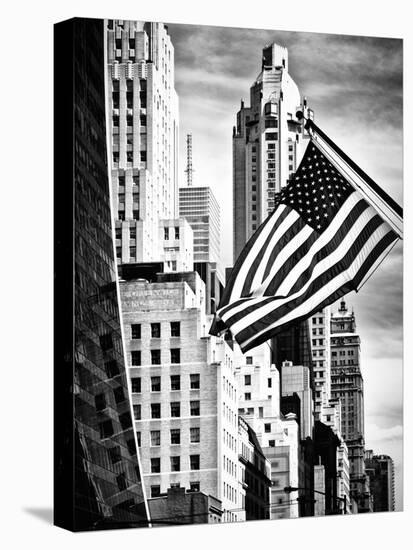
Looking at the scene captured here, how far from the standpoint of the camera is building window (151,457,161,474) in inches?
1256

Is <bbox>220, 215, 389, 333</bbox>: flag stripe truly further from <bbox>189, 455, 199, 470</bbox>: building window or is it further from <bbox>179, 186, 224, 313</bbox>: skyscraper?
<bbox>189, 455, 199, 470</bbox>: building window

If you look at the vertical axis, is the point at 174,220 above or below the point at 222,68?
below

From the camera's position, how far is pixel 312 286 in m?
33.2

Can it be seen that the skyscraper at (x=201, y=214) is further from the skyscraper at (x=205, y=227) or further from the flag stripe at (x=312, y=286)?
the flag stripe at (x=312, y=286)

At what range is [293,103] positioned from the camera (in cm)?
3375

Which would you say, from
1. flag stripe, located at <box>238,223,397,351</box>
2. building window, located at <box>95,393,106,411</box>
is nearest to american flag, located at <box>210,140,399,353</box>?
flag stripe, located at <box>238,223,397,351</box>

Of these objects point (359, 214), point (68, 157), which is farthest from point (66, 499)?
point (359, 214)

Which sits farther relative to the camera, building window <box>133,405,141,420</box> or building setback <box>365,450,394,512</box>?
building setback <box>365,450,394,512</box>

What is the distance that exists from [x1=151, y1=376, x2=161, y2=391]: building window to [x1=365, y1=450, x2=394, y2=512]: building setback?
15.4 feet

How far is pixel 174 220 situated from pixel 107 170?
208cm

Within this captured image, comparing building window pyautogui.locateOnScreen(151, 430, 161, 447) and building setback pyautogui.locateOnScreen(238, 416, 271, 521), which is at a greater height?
building window pyautogui.locateOnScreen(151, 430, 161, 447)

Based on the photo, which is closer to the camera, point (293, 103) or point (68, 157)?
point (68, 157)

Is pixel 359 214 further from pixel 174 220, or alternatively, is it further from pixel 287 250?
pixel 174 220

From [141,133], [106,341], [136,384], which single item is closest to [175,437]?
[136,384]
